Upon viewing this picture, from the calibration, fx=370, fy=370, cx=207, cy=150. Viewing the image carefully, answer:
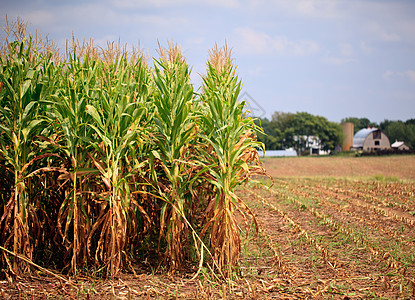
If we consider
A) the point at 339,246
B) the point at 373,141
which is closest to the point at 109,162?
the point at 339,246

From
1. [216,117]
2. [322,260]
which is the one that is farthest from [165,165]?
[322,260]

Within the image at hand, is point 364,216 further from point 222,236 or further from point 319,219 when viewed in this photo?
point 222,236

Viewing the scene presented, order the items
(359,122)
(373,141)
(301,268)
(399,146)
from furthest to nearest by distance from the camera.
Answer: (359,122), (373,141), (399,146), (301,268)

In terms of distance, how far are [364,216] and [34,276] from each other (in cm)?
845

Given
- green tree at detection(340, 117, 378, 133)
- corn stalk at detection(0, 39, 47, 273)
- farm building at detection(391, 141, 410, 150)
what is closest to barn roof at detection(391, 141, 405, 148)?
farm building at detection(391, 141, 410, 150)

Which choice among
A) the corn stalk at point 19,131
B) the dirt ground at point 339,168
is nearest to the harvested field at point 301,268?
the corn stalk at point 19,131

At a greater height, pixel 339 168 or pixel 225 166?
pixel 225 166

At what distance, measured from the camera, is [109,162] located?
5746mm

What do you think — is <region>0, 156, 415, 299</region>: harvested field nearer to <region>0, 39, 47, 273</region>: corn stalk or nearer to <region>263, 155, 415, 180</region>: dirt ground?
<region>0, 39, 47, 273</region>: corn stalk

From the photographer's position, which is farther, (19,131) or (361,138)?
(361,138)

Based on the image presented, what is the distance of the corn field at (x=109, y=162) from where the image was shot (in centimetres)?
547

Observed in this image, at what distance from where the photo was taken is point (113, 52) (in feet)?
→ 21.8

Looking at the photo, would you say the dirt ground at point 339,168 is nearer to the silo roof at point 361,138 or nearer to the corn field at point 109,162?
the corn field at point 109,162

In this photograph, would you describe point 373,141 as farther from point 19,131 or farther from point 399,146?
point 19,131
